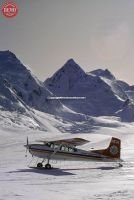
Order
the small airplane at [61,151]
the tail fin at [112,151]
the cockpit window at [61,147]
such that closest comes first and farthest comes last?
the small airplane at [61,151]
the cockpit window at [61,147]
the tail fin at [112,151]

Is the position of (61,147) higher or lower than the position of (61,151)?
higher

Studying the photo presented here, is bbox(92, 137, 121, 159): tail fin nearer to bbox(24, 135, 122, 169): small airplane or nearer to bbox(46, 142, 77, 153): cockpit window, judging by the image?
bbox(24, 135, 122, 169): small airplane

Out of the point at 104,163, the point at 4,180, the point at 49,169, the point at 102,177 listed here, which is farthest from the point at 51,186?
the point at 104,163

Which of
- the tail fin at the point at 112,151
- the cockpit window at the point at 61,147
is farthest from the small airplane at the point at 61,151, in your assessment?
the tail fin at the point at 112,151

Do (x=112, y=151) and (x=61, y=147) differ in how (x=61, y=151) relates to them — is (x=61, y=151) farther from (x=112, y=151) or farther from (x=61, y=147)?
(x=112, y=151)

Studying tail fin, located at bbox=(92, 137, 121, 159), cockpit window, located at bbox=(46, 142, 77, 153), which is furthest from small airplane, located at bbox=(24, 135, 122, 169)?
tail fin, located at bbox=(92, 137, 121, 159)

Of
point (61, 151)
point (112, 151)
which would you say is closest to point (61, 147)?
point (61, 151)

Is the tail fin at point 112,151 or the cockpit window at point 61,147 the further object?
the tail fin at point 112,151

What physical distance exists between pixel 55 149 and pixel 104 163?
554 centimetres

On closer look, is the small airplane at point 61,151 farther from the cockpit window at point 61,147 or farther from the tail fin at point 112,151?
the tail fin at point 112,151

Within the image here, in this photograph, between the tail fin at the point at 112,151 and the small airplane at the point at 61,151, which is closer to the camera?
the small airplane at the point at 61,151

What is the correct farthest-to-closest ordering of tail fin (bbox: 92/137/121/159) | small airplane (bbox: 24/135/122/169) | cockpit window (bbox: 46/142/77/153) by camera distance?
tail fin (bbox: 92/137/121/159)
cockpit window (bbox: 46/142/77/153)
small airplane (bbox: 24/135/122/169)

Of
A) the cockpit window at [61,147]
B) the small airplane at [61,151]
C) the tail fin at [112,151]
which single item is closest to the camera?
the small airplane at [61,151]

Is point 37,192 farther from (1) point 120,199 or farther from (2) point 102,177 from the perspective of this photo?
(2) point 102,177
